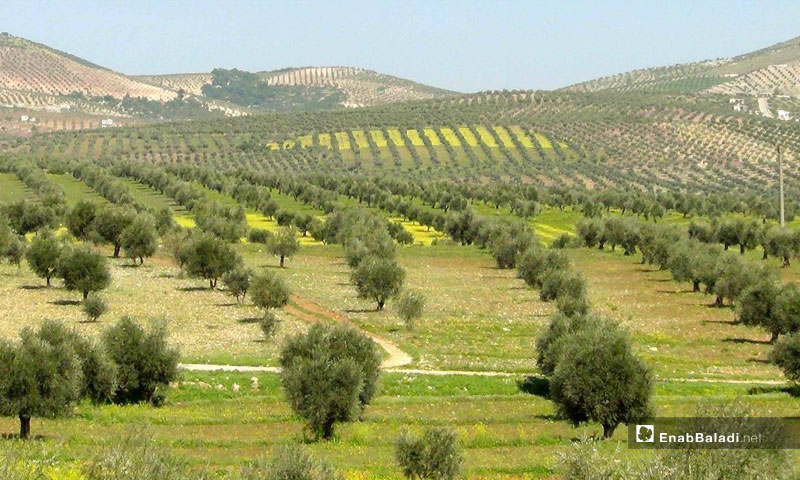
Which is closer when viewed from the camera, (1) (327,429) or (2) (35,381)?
(2) (35,381)

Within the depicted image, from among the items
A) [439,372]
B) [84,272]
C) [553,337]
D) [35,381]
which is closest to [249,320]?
[84,272]

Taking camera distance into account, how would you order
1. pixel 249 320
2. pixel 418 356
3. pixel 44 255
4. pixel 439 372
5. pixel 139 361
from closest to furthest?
pixel 139 361, pixel 439 372, pixel 418 356, pixel 249 320, pixel 44 255

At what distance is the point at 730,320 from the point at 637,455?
133 feet

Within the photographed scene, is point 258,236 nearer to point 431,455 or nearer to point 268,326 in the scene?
point 268,326

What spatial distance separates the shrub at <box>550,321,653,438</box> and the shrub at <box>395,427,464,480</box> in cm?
893

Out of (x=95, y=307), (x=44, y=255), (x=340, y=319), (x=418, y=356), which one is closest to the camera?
(x=418, y=356)

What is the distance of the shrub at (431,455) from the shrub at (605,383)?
893cm

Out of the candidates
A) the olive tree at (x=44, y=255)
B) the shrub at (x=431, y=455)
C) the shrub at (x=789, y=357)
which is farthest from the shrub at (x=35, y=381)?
the olive tree at (x=44, y=255)

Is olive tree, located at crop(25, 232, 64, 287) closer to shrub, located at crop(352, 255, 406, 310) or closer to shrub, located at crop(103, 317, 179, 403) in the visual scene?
shrub, located at crop(352, 255, 406, 310)

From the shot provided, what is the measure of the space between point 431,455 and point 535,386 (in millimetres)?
17716

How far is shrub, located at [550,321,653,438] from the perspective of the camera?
113 feet

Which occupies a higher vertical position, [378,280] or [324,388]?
[324,388]

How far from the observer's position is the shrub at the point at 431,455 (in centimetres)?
2666

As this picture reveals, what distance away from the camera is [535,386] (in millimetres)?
43719
